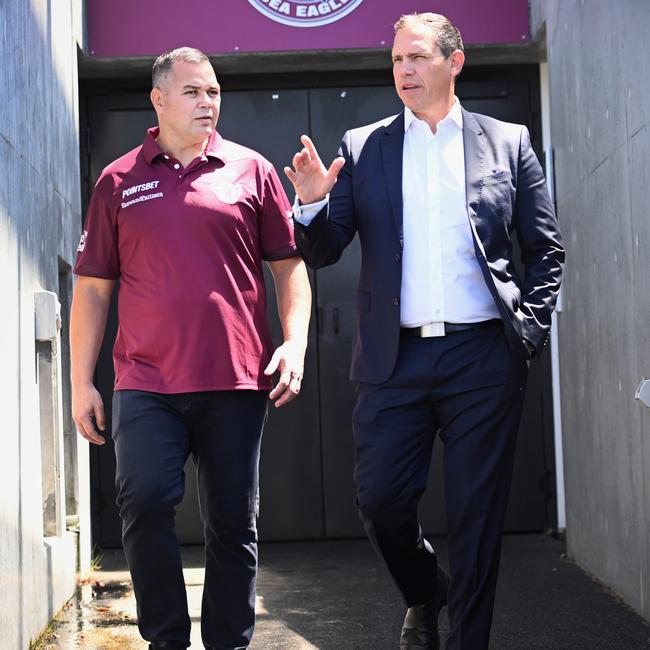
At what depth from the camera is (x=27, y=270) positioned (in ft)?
15.3

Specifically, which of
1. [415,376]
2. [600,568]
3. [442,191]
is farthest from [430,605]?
[600,568]

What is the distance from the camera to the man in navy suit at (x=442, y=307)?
11.5 ft

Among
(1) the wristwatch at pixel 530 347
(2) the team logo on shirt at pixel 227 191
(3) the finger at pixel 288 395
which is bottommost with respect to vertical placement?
(3) the finger at pixel 288 395

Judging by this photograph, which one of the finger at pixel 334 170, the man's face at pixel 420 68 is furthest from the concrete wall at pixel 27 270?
the man's face at pixel 420 68

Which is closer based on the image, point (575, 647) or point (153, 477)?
point (153, 477)

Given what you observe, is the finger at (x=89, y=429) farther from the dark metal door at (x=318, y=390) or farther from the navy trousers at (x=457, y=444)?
the dark metal door at (x=318, y=390)

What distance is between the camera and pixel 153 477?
3312 millimetres

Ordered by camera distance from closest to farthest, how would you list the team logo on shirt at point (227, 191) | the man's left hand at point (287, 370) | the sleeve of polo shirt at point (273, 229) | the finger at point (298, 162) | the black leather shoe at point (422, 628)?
the finger at point (298, 162)
the man's left hand at point (287, 370)
the team logo on shirt at point (227, 191)
the sleeve of polo shirt at point (273, 229)
the black leather shoe at point (422, 628)

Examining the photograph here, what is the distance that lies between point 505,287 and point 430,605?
39.7 inches

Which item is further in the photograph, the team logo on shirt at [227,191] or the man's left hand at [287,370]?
the team logo on shirt at [227,191]

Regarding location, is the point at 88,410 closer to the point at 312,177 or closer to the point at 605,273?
the point at 312,177

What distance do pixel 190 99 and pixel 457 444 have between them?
126 centimetres

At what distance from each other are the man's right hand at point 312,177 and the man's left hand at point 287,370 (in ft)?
1.42

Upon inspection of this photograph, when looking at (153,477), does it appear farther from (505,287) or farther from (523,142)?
(523,142)
